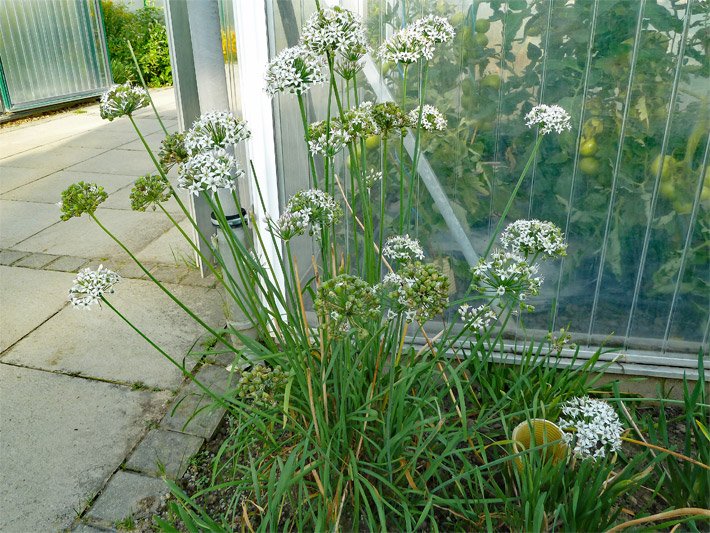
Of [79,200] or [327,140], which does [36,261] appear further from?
[327,140]

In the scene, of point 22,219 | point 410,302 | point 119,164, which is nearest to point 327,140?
point 410,302

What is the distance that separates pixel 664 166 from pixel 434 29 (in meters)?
1.08

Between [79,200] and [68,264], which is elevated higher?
[79,200]

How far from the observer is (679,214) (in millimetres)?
2150

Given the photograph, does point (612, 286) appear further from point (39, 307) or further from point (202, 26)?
point (39, 307)

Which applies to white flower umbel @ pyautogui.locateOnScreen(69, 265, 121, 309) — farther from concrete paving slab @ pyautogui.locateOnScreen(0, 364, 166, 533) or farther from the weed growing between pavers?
concrete paving slab @ pyautogui.locateOnScreen(0, 364, 166, 533)

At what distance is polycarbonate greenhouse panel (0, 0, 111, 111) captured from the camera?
6.96 m

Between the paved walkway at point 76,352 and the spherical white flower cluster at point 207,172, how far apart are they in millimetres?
1047

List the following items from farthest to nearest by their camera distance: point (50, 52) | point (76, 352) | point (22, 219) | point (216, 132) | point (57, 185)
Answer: point (50, 52) → point (57, 185) → point (22, 219) → point (76, 352) → point (216, 132)

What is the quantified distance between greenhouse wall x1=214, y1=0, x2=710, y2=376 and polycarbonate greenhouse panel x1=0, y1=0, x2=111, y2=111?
615cm

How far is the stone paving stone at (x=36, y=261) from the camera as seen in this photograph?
3408 mm

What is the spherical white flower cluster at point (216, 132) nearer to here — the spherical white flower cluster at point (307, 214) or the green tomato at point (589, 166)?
the spherical white flower cluster at point (307, 214)

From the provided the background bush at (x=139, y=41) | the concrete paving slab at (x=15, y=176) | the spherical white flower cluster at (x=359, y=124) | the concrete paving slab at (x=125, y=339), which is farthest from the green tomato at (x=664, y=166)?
the background bush at (x=139, y=41)

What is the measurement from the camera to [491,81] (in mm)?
2117
